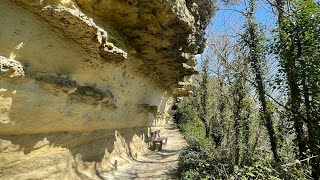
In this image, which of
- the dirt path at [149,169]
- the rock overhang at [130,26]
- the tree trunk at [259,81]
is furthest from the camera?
the dirt path at [149,169]

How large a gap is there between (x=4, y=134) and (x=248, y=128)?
7960 millimetres

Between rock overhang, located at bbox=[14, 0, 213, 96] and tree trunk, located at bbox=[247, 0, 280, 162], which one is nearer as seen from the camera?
rock overhang, located at bbox=[14, 0, 213, 96]

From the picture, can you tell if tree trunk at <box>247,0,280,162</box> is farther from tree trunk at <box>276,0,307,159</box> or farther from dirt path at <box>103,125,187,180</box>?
dirt path at <box>103,125,187,180</box>

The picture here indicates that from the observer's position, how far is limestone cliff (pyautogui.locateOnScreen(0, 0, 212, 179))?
3607 mm

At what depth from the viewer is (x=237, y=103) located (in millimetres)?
9438

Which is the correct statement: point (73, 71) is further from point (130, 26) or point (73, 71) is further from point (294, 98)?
point (294, 98)

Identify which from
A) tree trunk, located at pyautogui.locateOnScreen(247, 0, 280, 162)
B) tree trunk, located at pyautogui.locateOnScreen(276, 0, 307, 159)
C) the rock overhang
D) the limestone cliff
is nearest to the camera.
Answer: the limestone cliff

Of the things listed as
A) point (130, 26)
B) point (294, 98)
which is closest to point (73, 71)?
point (130, 26)

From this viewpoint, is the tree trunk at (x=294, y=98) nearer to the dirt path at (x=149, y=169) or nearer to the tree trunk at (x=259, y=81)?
the tree trunk at (x=259, y=81)

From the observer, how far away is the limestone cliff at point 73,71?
361 cm

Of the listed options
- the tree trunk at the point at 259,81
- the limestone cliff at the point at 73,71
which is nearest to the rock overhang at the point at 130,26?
the limestone cliff at the point at 73,71

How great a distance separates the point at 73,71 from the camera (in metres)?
4.67

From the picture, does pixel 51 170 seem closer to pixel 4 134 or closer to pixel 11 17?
pixel 4 134

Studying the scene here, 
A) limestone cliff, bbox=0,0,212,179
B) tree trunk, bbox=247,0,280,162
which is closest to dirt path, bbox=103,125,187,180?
limestone cliff, bbox=0,0,212,179
